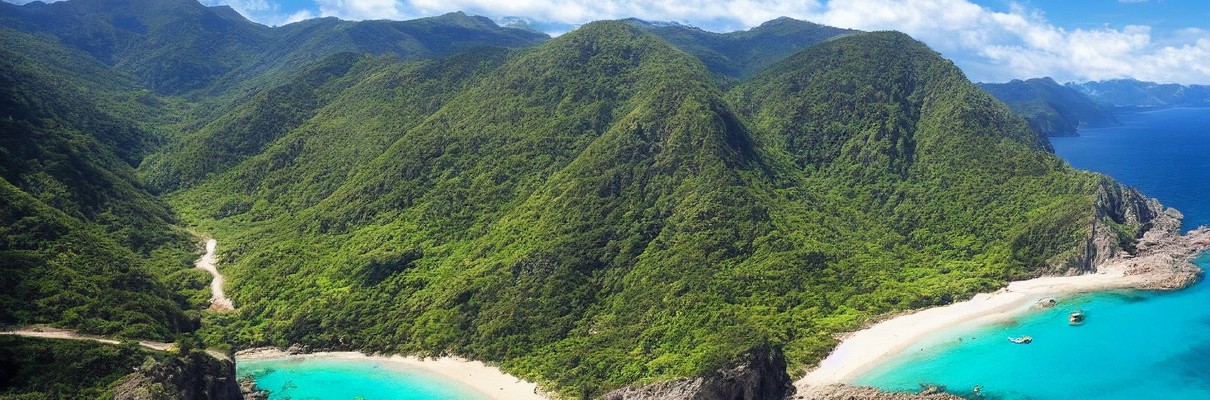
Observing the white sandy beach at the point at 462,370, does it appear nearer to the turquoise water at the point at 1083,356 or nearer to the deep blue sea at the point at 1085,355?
the deep blue sea at the point at 1085,355

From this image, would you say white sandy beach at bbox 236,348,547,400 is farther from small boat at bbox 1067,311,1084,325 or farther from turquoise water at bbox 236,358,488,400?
small boat at bbox 1067,311,1084,325

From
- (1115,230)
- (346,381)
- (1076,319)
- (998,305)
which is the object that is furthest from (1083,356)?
(346,381)

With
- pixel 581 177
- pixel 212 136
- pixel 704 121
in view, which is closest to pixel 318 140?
pixel 212 136

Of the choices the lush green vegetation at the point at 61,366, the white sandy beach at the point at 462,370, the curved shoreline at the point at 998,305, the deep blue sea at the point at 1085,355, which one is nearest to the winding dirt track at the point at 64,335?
the lush green vegetation at the point at 61,366

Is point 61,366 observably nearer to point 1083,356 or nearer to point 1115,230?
point 1083,356

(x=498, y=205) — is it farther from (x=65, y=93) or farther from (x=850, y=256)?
(x=65, y=93)
